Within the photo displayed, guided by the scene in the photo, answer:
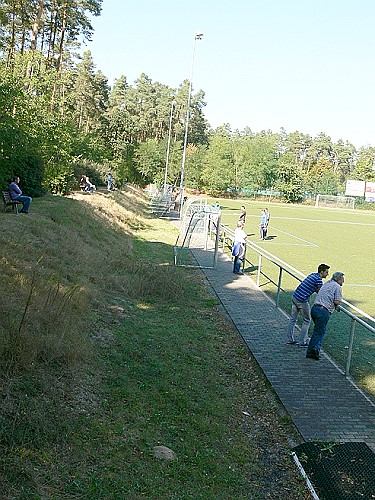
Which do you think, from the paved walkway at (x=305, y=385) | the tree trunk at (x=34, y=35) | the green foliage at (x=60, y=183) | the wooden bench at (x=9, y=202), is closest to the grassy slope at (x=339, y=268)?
the paved walkway at (x=305, y=385)

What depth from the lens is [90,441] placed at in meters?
5.58

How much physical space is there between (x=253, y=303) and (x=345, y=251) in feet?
49.5

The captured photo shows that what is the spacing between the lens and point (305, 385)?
26.4 feet

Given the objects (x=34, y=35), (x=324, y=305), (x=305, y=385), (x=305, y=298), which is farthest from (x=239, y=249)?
(x=34, y=35)

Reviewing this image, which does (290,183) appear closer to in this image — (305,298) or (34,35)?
(34,35)

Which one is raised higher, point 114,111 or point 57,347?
point 114,111

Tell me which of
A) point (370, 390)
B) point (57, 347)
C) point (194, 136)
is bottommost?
point (370, 390)

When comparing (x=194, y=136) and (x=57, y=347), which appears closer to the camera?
(x=57, y=347)

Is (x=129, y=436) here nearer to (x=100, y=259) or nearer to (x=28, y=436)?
(x=28, y=436)

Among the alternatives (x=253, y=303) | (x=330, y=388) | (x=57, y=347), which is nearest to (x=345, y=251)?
(x=253, y=303)

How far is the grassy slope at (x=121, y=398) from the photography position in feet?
16.8

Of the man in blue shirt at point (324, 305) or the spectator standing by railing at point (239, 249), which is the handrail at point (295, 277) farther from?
the spectator standing by railing at point (239, 249)

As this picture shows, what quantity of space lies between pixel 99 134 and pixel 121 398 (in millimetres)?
69284

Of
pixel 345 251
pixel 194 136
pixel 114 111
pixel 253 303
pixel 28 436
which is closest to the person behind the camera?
pixel 28 436
